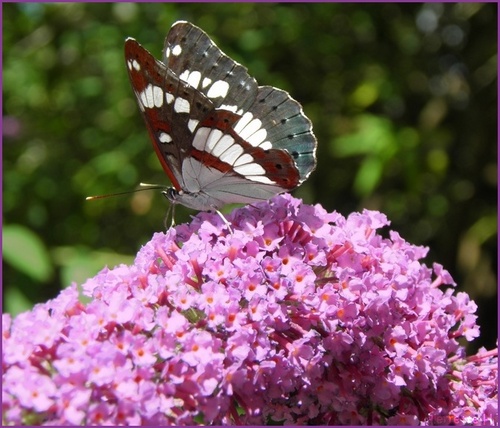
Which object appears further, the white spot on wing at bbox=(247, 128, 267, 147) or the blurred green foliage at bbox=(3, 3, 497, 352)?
the blurred green foliage at bbox=(3, 3, 497, 352)

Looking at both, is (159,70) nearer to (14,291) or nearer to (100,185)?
(14,291)

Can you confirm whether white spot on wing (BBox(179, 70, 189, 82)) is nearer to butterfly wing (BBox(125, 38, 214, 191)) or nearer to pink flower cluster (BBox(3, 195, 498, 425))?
butterfly wing (BBox(125, 38, 214, 191))

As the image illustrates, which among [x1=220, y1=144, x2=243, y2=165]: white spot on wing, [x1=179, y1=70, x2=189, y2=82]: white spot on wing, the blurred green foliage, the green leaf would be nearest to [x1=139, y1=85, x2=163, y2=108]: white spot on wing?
[x1=179, y1=70, x2=189, y2=82]: white spot on wing

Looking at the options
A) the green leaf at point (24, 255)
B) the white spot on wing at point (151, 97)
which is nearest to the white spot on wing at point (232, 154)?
the white spot on wing at point (151, 97)

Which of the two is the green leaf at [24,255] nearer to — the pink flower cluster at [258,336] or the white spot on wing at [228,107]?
the pink flower cluster at [258,336]

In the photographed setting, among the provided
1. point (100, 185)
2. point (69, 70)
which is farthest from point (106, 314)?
point (69, 70)

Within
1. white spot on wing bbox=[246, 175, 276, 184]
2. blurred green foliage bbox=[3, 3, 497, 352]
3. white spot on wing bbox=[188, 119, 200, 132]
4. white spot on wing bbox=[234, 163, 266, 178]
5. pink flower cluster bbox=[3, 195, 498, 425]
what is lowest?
pink flower cluster bbox=[3, 195, 498, 425]
